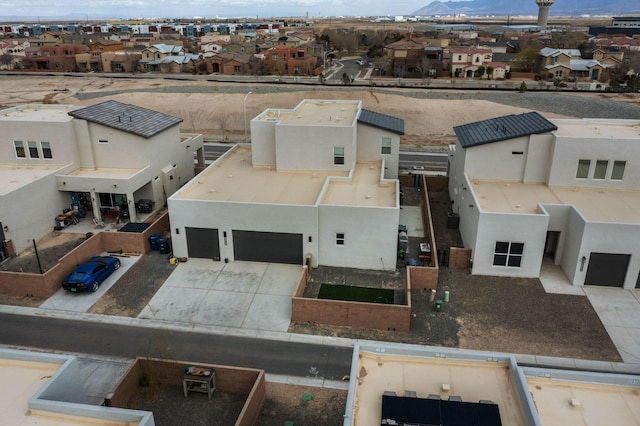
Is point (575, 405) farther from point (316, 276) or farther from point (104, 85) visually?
point (104, 85)

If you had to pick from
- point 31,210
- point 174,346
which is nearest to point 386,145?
point 174,346

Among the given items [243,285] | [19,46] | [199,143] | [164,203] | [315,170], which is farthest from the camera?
[19,46]

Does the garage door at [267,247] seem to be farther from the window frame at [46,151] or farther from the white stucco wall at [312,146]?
the window frame at [46,151]

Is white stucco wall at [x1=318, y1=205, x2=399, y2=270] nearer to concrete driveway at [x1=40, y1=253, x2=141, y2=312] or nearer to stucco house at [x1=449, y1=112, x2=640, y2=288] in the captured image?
stucco house at [x1=449, y1=112, x2=640, y2=288]

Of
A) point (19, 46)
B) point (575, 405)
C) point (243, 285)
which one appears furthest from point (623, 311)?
point (19, 46)

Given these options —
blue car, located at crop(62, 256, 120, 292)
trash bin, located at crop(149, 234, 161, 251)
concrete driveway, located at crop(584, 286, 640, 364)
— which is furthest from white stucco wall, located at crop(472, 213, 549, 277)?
blue car, located at crop(62, 256, 120, 292)

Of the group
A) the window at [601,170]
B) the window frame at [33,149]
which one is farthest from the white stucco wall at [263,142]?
the window at [601,170]
